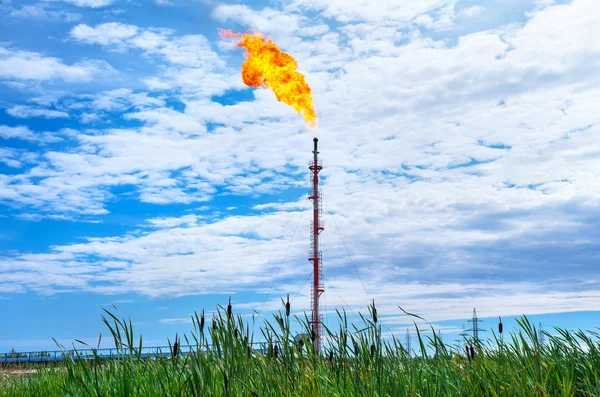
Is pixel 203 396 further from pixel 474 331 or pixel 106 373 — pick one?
pixel 474 331

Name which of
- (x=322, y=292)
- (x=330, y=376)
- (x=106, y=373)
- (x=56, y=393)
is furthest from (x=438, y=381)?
(x=322, y=292)

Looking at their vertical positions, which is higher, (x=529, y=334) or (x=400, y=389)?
(x=529, y=334)

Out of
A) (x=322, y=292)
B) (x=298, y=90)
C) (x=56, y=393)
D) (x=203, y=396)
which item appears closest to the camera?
(x=203, y=396)

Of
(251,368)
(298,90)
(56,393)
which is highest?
(298,90)

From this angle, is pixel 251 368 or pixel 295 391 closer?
pixel 295 391

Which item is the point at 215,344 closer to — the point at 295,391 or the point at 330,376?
the point at 295,391

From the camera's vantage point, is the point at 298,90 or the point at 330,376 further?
the point at 298,90

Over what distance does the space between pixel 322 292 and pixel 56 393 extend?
140 ft

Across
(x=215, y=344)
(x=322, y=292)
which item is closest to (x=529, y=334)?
(x=215, y=344)

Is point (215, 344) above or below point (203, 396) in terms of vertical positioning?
above

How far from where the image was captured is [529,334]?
26.0 ft

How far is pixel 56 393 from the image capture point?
10.3 metres

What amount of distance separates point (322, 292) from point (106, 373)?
4376cm

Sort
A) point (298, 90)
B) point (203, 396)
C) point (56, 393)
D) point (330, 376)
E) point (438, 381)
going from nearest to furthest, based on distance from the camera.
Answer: point (203, 396) < point (438, 381) < point (330, 376) < point (56, 393) < point (298, 90)
